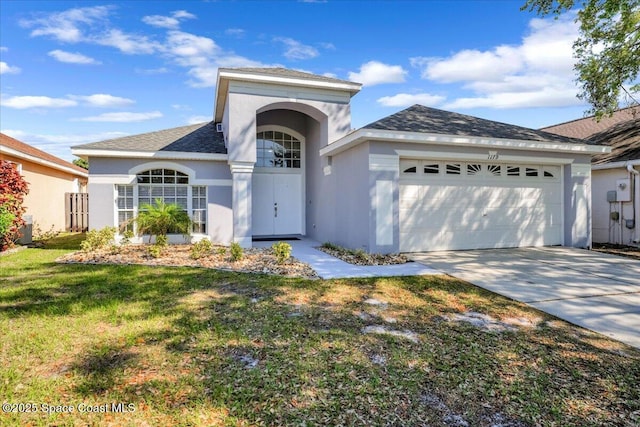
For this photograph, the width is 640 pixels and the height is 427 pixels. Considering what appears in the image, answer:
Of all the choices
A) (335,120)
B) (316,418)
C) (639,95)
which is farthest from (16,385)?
(639,95)

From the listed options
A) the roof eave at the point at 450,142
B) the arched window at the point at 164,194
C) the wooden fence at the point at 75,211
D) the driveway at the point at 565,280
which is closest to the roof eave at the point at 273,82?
the roof eave at the point at 450,142

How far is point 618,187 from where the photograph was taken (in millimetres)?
11672

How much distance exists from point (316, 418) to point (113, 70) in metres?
19.2

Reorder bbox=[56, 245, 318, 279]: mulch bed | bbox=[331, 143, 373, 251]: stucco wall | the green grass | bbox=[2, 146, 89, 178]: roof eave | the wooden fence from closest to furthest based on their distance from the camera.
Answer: the green grass
bbox=[56, 245, 318, 279]: mulch bed
bbox=[331, 143, 373, 251]: stucco wall
bbox=[2, 146, 89, 178]: roof eave
the wooden fence

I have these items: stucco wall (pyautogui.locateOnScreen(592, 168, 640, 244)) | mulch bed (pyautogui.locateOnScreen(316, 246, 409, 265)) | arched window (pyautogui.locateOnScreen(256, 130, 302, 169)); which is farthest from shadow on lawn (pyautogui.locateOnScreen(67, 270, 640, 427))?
stucco wall (pyautogui.locateOnScreen(592, 168, 640, 244))

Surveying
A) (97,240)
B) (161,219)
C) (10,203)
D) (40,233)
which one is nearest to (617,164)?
(161,219)

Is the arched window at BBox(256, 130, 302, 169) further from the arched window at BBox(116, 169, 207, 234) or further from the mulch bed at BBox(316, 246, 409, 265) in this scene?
the mulch bed at BBox(316, 246, 409, 265)

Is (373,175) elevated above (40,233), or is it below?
→ above

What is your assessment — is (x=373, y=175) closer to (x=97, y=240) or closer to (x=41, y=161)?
(x=97, y=240)

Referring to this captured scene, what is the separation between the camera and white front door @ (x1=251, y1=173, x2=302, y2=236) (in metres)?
12.9

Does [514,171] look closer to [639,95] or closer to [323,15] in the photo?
[639,95]

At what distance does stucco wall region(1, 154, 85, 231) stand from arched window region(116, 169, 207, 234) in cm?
444

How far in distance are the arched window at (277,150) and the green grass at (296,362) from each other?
26.4 feet

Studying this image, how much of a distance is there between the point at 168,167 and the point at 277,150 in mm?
3881
